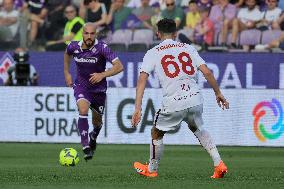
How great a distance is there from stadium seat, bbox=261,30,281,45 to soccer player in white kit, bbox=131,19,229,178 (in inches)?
375

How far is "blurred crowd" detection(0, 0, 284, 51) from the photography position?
20641 mm

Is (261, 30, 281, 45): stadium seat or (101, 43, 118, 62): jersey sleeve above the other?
(261, 30, 281, 45): stadium seat

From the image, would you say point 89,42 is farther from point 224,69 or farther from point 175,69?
point 224,69

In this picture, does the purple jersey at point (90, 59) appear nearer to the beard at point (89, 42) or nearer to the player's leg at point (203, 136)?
the beard at point (89, 42)

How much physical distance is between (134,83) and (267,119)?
3.82 meters

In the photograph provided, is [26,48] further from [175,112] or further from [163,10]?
[175,112]

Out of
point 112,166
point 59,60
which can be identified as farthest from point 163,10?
point 112,166

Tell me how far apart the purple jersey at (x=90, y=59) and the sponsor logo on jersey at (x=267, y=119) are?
4.49 m

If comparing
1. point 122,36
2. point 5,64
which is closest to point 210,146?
point 122,36

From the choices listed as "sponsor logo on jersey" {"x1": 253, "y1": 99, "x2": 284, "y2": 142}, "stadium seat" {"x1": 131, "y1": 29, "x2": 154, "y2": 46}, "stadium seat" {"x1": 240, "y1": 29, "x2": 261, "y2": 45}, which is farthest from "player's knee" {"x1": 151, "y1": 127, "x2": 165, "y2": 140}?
"stadium seat" {"x1": 131, "y1": 29, "x2": 154, "y2": 46}

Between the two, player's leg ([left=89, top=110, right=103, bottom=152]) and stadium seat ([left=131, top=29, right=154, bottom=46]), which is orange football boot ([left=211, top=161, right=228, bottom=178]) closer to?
player's leg ([left=89, top=110, right=103, bottom=152])

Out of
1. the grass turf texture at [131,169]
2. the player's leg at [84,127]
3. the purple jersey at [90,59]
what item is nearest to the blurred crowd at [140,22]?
the grass turf texture at [131,169]

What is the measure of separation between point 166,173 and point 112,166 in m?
1.51

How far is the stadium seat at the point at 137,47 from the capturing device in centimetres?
2119
